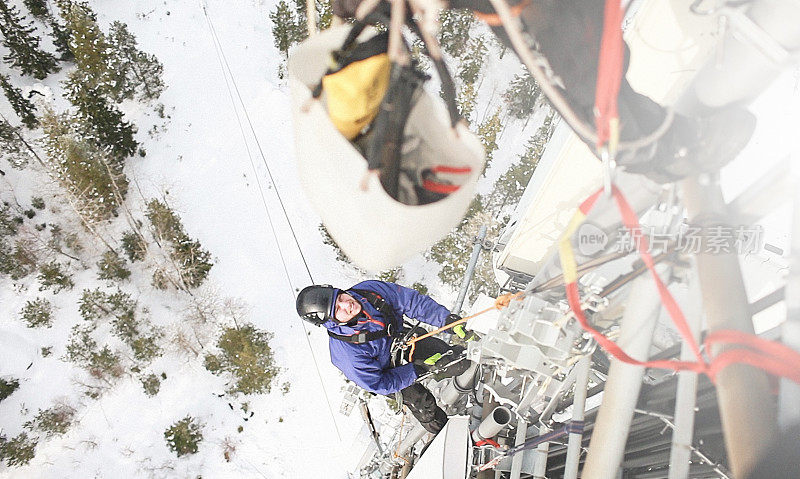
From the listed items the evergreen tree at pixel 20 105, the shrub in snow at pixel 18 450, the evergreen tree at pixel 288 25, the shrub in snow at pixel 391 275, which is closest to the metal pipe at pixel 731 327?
the shrub in snow at pixel 391 275

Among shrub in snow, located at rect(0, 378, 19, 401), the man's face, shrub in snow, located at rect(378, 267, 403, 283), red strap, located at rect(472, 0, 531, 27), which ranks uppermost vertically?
shrub in snow, located at rect(378, 267, 403, 283)

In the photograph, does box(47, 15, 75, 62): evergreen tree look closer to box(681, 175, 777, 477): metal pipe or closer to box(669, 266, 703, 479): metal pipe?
box(681, 175, 777, 477): metal pipe

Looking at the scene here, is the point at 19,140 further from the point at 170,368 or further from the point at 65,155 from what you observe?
the point at 170,368

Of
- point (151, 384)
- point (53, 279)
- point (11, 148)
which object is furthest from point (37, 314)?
point (11, 148)

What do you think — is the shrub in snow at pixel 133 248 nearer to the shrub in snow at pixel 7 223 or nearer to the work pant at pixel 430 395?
the shrub in snow at pixel 7 223

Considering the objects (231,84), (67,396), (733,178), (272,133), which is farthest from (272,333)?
(733,178)

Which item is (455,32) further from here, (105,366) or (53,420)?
(53,420)

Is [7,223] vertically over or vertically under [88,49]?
under

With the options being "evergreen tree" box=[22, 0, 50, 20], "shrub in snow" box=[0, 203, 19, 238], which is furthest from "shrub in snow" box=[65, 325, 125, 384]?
"evergreen tree" box=[22, 0, 50, 20]

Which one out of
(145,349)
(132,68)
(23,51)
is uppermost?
(132,68)
